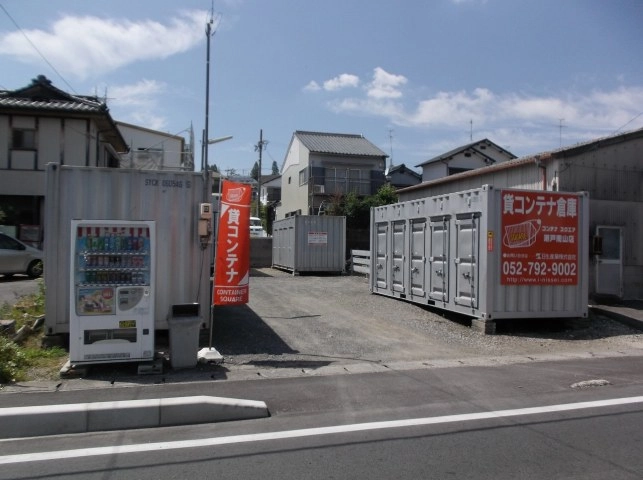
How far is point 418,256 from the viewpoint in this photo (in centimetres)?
1381

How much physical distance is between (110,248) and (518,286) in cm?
803

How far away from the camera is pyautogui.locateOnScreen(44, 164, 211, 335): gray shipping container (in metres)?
8.47

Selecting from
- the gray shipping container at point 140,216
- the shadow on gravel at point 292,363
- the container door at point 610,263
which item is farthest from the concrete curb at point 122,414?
the container door at point 610,263

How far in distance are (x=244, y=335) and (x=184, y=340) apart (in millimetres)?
2542

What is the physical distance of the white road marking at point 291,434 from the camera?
477 cm

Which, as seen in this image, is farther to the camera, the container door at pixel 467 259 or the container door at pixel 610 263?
the container door at pixel 610 263

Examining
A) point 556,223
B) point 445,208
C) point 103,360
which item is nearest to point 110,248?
point 103,360

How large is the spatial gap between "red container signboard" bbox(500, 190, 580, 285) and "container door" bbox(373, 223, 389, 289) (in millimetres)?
4659

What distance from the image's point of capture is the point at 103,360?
7344 millimetres

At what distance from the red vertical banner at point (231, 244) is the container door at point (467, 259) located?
5.13 meters

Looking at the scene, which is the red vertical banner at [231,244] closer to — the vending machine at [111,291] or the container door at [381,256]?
the vending machine at [111,291]

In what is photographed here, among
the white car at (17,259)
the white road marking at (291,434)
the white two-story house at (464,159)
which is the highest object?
the white two-story house at (464,159)

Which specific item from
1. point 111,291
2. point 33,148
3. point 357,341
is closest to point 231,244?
point 111,291

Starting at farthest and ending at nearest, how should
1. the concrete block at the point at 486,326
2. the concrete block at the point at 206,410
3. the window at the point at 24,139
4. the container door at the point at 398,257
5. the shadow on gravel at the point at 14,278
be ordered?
the window at the point at 24,139, the shadow on gravel at the point at 14,278, the container door at the point at 398,257, the concrete block at the point at 486,326, the concrete block at the point at 206,410
